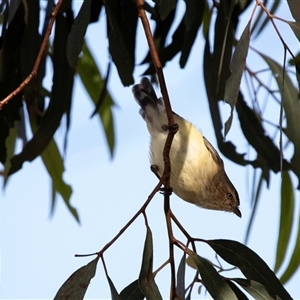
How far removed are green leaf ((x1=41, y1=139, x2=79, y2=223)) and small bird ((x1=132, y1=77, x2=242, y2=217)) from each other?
475 mm

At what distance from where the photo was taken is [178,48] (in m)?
3.57

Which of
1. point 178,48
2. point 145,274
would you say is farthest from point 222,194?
point 145,274

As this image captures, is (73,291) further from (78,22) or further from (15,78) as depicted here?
(15,78)

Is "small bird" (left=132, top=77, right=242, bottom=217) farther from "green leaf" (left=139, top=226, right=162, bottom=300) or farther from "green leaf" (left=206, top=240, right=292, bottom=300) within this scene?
"green leaf" (left=139, top=226, right=162, bottom=300)

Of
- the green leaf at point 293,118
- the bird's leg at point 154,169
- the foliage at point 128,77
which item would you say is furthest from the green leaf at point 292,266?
the bird's leg at point 154,169

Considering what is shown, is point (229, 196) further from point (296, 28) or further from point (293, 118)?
point (296, 28)

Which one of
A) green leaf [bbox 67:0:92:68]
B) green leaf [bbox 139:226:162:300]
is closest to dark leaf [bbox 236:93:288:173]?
green leaf [bbox 67:0:92:68]

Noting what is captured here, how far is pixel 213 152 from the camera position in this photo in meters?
3.78

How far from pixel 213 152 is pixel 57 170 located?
0.74m

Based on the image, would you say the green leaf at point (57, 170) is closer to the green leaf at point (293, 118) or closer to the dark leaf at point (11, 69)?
the dark leaf at point (11, 69)

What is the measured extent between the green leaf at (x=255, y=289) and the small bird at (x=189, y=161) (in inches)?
41.6

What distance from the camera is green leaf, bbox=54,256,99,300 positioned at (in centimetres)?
228

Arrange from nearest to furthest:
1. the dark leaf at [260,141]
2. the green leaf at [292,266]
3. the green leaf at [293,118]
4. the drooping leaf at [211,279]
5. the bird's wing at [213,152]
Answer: the drooping leaf at [211,279]
the green leaf at [293,118]
the dark leaf at [260,141]
the green leaf at [292,266]
the bird's wing at [213,152]

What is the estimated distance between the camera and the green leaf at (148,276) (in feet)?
7.29
